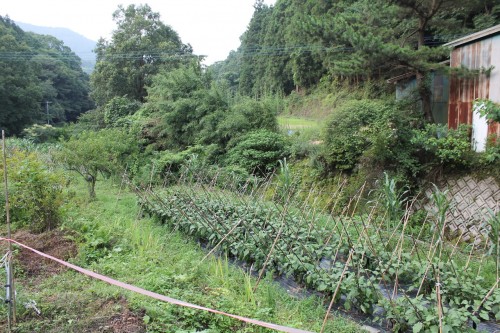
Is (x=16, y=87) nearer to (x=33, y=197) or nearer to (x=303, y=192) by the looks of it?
(x=33, y=197)

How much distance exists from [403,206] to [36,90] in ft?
96.2

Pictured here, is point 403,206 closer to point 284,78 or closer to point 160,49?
point 160,49

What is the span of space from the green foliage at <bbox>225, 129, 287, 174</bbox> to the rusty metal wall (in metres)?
4.35

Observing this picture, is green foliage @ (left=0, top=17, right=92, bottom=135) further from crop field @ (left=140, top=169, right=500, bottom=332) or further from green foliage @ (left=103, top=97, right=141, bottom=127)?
crop field @ (left=140, top=169, right=500, bottom=332)

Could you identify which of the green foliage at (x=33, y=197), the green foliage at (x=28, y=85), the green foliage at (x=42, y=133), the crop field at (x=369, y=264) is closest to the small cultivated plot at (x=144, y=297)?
the crop field at (x=369, y=264)

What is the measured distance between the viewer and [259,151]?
10.4 meters

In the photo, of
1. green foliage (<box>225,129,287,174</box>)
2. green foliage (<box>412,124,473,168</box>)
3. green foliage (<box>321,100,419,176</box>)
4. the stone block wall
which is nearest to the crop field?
the stone block wall

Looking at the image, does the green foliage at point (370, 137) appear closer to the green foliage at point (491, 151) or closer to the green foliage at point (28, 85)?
the green foliage at point (491, 151)

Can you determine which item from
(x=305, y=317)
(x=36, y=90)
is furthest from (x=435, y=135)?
(x=36, y=90)

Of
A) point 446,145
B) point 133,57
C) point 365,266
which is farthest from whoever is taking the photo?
point 133,57

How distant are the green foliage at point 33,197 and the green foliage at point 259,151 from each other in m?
5.23

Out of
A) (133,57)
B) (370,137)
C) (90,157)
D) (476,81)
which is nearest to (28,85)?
(133,57)

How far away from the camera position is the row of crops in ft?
10.4

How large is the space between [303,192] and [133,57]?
55.1 feet
